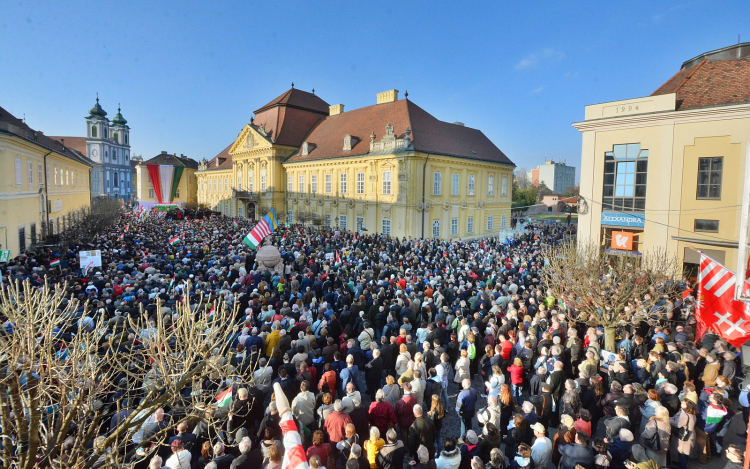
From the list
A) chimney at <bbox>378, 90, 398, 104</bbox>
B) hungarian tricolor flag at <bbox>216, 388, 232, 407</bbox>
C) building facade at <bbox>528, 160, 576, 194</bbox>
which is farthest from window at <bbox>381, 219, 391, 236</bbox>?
building facade at <bbox>528, 160, 576, 194</bbox>

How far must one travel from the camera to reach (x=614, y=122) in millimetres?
18281

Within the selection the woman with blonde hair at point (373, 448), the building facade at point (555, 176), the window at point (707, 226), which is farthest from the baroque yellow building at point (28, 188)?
the building facade at point (555, 176)

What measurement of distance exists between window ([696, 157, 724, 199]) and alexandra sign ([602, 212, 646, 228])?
2.23 metres

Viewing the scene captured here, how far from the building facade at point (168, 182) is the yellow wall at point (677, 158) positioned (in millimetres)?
38661

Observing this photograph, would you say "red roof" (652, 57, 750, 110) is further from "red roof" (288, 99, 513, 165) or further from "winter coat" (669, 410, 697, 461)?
"red roof" (288, 99, 513, 165)

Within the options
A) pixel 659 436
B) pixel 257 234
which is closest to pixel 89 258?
pixel 257 234

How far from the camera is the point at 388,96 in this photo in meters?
38.9

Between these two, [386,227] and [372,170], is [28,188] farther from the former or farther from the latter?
[386,227]

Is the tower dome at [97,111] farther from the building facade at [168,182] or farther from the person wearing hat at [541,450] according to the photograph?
the person wearing hat at [541,450]

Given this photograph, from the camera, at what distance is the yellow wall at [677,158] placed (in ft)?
51.5

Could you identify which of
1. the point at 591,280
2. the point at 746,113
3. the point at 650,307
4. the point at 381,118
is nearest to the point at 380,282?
the point at 591,280

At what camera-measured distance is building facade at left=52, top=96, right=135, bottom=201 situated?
86.8 m

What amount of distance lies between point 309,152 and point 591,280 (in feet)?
115

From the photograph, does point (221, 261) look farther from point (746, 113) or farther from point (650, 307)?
point (746, 113)
